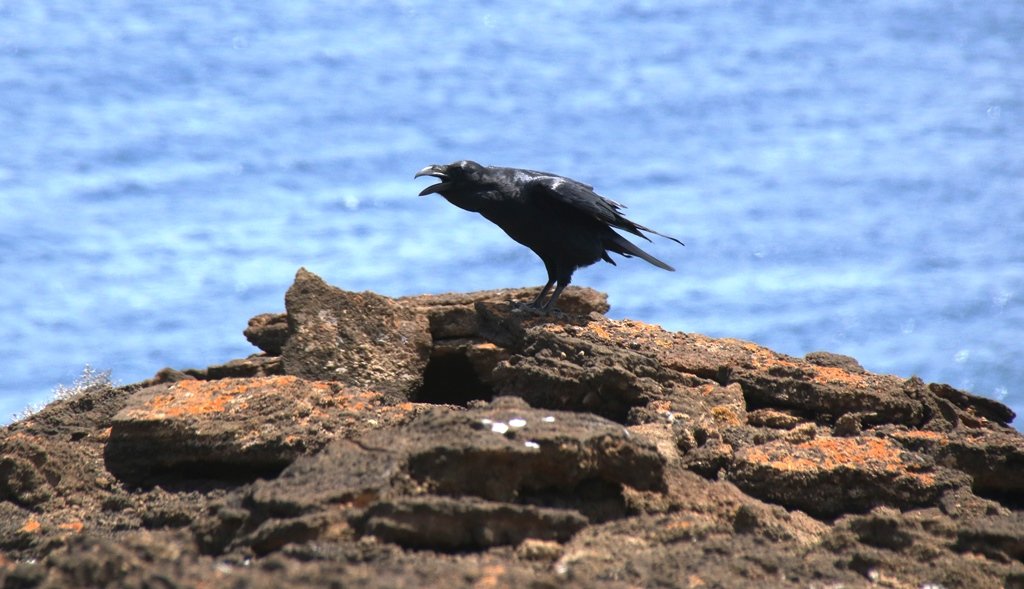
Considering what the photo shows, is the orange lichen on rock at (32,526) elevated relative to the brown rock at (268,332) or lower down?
lower down

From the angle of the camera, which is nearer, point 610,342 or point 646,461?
point 646,461

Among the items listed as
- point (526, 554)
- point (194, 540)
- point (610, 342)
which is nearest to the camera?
point (526, 554)

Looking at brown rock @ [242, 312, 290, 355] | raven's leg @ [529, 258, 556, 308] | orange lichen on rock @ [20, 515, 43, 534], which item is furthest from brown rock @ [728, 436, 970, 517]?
brown rock @ [242, 312, 290, 355]

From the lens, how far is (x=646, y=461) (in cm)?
504

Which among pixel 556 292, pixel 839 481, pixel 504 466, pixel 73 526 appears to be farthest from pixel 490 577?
pixel 556 292

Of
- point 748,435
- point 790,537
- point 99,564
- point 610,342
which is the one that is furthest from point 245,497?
point 610,342

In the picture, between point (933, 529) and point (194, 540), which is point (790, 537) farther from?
point (194, 540)

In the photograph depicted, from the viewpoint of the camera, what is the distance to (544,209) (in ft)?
29.2

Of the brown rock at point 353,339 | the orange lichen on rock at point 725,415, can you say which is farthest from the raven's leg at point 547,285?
the orange lichen on rock at point 725,415

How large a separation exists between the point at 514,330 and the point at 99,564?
12.9 ft

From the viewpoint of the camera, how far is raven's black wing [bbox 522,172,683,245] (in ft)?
28.7

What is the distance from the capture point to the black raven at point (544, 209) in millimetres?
8805

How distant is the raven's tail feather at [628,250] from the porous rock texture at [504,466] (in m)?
0.60

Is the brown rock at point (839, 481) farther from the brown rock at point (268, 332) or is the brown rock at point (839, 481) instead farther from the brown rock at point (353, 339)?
the brown rock at point (268, 332)
